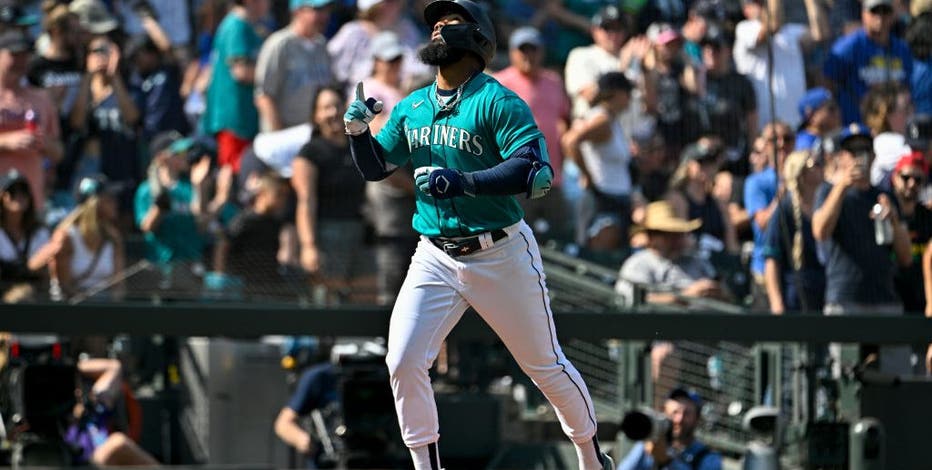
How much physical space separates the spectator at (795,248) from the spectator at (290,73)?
3109mm

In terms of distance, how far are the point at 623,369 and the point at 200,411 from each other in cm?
261

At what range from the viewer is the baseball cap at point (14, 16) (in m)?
11.4

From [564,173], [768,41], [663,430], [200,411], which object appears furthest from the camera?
[564,173]

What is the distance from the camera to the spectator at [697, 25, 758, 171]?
10.2 metres

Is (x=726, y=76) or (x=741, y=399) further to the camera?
(x=726, y=76)

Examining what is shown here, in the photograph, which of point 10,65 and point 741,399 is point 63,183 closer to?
point 10,65

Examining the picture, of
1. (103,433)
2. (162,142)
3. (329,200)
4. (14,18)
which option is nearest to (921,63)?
(329,200)

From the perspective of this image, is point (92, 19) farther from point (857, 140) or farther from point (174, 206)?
point (857, 140)

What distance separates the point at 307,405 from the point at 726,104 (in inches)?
126

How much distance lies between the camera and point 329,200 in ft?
32.6

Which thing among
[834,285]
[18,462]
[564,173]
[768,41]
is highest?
[768,41]

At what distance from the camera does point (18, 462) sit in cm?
902

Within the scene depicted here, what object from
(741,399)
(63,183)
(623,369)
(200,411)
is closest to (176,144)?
(63,183)

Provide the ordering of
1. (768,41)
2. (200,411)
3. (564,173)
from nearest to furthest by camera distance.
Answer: (768,41) < (200,411) < (564,173)
